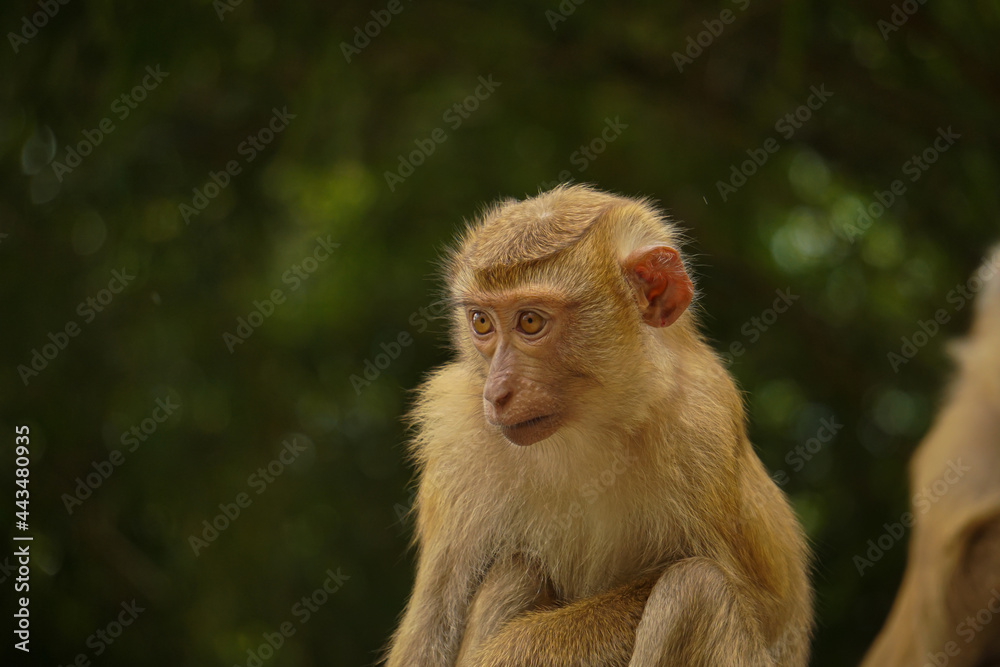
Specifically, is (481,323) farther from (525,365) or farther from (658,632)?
(658,632)

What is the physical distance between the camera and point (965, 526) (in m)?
4.86

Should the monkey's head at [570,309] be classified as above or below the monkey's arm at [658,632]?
above

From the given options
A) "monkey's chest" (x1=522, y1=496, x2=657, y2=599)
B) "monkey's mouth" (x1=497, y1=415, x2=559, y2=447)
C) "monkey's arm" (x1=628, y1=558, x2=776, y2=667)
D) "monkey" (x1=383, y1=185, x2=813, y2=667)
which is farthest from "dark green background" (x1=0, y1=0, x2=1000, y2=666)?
"monkey's arm" (x1=628, y1=558, x2=776, y2=667)

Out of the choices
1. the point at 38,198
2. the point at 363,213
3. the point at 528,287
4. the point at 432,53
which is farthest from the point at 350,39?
the point at 528,287

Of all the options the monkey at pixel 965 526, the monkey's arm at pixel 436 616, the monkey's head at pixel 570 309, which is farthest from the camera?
the monkey at pixel 965 526

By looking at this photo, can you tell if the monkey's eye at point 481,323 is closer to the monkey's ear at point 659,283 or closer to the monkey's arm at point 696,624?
the monkey's ear at point 659,283

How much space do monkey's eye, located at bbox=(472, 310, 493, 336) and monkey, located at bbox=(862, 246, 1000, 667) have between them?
2.34 metres

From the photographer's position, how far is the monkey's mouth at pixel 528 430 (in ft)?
13.5

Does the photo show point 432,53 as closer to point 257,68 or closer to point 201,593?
point 257,68

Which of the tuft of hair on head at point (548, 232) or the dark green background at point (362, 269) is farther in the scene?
the dark green background at point (362, 269)

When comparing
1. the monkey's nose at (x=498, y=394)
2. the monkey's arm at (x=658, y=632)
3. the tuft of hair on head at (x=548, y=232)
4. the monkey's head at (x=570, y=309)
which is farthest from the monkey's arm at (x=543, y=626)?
the tuft of hair on head at (x=548, y=232)

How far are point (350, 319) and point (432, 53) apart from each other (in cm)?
226

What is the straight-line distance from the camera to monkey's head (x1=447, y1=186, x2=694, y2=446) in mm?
4199

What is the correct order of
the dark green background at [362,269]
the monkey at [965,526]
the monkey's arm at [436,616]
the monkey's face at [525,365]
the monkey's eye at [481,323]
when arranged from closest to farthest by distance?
1. the monkey's face at [525,365]
2. the monkey's eye at [481,323]
3. the monkey's arm at [436,616]
4. the monkey at [965,526]
5. the dark green background at [362,269]
